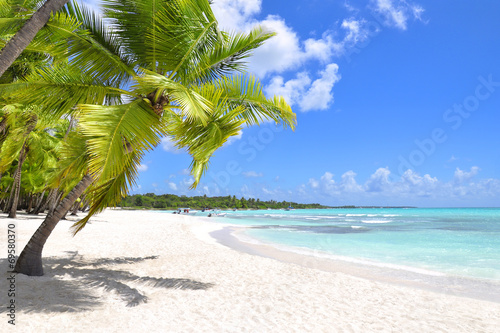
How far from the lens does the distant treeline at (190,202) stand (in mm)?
97188

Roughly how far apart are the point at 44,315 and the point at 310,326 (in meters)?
3.31

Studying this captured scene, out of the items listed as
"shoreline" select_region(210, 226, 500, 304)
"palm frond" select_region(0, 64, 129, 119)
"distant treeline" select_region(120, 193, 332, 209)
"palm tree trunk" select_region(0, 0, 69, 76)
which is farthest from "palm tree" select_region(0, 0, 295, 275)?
"distant treeline" select_region(120, 193, 332, 209)

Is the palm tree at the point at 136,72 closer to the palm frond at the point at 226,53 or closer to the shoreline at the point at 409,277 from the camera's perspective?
the palm frond at the point at 226,53

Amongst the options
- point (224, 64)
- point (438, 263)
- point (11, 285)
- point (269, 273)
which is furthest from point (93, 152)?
point (438, 263)

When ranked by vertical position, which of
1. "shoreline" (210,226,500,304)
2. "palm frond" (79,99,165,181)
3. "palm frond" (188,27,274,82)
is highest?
"palm frond" (188,27,274,82)

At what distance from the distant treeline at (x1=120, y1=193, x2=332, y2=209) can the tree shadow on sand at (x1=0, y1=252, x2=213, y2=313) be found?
7648cm

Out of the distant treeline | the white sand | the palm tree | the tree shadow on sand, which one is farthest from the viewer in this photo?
the distant treeline

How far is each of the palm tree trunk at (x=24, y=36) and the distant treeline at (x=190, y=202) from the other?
79.3m

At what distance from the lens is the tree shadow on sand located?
430cm

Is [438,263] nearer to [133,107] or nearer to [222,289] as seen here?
[222,289]

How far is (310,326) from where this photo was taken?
4.04 m

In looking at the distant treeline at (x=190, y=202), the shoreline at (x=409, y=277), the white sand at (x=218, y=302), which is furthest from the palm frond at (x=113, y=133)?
the distant treeline at (x=190, y=202)

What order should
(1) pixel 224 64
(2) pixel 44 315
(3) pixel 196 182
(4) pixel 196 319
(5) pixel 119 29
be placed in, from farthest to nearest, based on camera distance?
(3) pixel 196 182 → (1) pixel 224 64 → (5) pixel 119 29 → (4) pixel 196 319 → (2) pixel 44 315

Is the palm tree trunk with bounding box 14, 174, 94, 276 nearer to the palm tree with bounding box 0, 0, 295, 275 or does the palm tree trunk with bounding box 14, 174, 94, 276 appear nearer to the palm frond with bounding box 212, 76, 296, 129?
the palm tree with bounding box 0, 0, 295, 275
